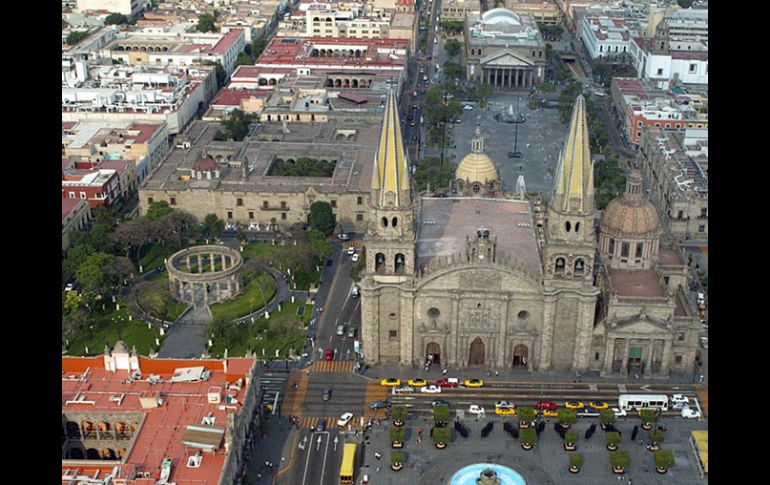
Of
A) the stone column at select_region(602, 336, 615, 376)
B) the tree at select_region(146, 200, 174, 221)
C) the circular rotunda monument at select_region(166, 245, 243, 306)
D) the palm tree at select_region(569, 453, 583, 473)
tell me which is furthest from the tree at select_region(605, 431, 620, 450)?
the tree at select_region(146, 200, 174, 221)

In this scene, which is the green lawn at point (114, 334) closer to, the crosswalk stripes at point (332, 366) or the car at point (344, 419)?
the crosswalk stripes at point (332, 366)

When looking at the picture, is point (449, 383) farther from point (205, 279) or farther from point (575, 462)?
point (205, 279)

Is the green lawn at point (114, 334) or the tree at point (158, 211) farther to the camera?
the tree at point (158, 211)

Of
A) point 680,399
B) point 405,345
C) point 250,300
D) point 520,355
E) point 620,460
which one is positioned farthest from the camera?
point 250,300

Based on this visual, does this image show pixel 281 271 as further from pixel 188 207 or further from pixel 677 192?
pixel 677 192

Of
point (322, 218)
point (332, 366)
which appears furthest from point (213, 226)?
point (332, 366)

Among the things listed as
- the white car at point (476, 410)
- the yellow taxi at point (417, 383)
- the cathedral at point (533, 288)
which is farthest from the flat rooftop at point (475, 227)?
the white car at point (476, 410)

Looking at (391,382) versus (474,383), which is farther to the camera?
(391,382)
